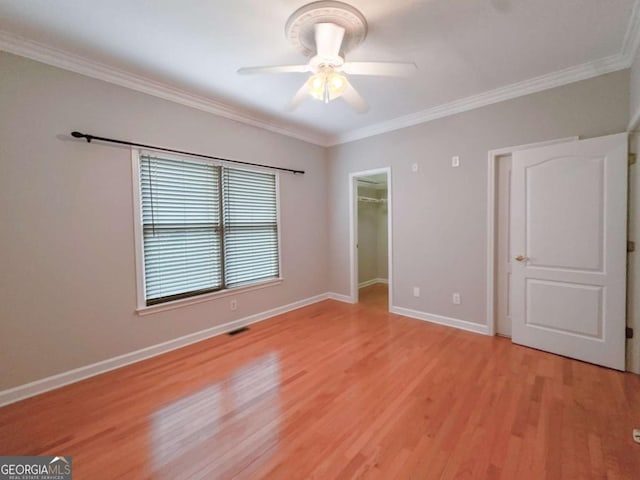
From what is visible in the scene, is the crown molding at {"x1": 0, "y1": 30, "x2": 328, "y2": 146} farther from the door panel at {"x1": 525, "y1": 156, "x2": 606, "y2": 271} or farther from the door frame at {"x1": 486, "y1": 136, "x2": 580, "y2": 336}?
the door panel at {"x1": 525, "y1": 156, "x2": 606, "y2": 271}

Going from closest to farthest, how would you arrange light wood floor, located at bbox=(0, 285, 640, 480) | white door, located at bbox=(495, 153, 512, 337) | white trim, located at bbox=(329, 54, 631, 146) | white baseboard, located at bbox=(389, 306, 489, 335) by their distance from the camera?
light wood floor, located at bbox=(0, 285, 640, 480) → white trim, located at bbox=(329, 54, 631, 146) → white door, located at bbox=(495, 153, 512, 337) → white baseboard, located at bbox=(389, 306, 489, 335)

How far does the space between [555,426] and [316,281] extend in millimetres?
3284

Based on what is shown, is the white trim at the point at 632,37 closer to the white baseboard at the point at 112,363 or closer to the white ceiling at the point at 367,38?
the white ceiling at the point at 367,38

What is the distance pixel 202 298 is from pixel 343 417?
6.75 ft

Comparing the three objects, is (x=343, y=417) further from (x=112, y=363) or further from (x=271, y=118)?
(x=271, y=118)

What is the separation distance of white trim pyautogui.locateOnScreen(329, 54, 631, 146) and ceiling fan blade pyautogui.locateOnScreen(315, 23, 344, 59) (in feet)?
6.65

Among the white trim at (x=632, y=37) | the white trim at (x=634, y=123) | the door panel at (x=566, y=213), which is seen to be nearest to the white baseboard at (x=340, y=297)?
the door panel at (x=566, y=213)

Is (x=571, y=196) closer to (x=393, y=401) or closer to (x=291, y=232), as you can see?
(x=393, y=401)

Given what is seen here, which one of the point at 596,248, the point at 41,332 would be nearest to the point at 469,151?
the point at 596,248

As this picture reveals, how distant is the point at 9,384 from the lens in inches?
81.4

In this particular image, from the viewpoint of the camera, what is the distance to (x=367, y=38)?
6.84ft

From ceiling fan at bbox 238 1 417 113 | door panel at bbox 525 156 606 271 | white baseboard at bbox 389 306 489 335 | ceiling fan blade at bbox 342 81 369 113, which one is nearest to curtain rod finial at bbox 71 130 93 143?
ceiling fan at bbox 238 1 417 113

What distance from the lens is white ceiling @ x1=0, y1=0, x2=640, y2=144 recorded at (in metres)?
1.79

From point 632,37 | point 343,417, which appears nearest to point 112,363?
point 343,417
